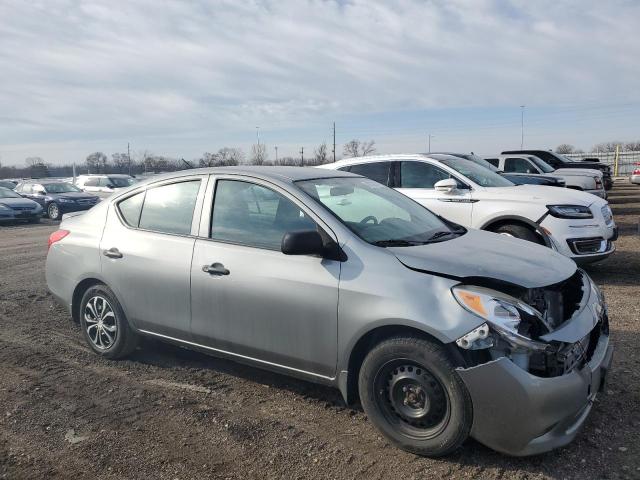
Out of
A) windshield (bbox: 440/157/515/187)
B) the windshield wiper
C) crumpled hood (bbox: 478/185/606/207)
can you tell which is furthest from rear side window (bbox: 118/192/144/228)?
windshield (bbox: 440/157/515/187)

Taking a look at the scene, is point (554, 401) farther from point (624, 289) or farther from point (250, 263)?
point (624, 289)

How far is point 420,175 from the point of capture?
8.54 metres

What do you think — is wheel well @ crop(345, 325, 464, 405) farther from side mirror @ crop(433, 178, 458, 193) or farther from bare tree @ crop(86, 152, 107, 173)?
bare tree @ crop(86, 152, 107, 173)

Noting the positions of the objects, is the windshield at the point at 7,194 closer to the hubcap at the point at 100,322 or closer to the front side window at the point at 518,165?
the front side window at the point at 518,165

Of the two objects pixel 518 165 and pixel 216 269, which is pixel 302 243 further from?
pixel 518 165

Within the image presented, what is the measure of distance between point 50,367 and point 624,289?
Answer: 648cm

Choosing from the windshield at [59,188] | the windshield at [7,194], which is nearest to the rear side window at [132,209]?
the windshield at [7,194]

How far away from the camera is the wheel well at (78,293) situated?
4928mm

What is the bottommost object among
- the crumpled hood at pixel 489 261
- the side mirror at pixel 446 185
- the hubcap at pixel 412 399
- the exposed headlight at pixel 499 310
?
the hubcap at pixel 412 399

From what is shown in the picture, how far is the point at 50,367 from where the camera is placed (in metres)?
4.81

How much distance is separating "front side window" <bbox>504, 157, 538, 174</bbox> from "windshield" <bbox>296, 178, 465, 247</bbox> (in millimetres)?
12150

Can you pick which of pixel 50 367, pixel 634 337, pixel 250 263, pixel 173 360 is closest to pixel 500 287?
pixel 250 263

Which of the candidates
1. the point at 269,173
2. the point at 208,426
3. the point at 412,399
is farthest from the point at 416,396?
the point at 269,173

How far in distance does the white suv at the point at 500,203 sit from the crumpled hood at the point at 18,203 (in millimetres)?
14871
